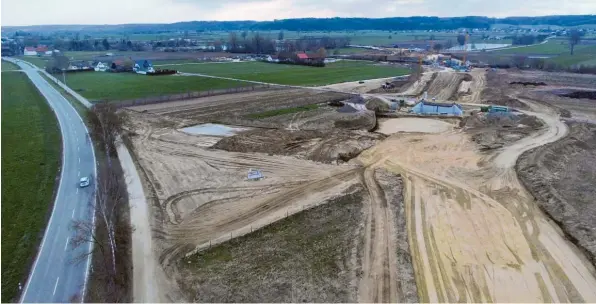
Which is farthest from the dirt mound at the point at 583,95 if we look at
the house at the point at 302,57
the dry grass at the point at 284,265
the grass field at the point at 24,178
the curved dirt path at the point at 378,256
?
the grass field at the point at 24,178

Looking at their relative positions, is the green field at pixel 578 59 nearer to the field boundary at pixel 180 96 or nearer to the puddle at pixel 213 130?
the field boundary at pixel 180 96

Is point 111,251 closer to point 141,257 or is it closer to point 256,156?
point 141,257

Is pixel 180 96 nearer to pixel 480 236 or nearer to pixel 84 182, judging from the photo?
pixel 84 182

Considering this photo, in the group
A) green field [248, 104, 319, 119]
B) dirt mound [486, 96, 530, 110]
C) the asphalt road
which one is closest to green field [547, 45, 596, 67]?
dirt mound [486, 96, 530, 110]

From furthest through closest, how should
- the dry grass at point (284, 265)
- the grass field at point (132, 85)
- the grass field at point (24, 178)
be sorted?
the grass field at point (132, 85), the grass field at point (24, 178), the dry grass at point (284, 265)

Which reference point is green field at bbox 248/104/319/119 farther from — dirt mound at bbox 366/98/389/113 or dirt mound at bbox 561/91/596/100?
dirt mound at bbox 561/91/596/100
